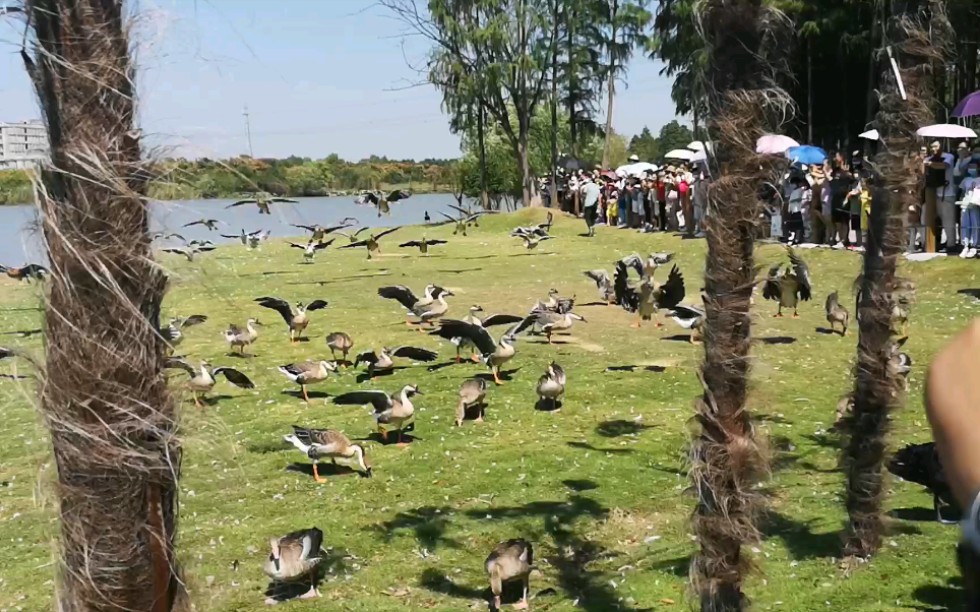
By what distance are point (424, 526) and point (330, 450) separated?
1.56 meters

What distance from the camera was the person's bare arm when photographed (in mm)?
958

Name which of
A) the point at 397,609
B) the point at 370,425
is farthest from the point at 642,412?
the point at 397,609

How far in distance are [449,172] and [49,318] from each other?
6184 cm

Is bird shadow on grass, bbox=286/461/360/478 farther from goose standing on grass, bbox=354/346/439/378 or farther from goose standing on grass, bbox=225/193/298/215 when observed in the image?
goose standing on grass, bbox=225/193/298/215

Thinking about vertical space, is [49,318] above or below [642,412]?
above

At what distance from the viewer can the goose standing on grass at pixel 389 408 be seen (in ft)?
32.1

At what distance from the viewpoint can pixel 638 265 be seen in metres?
17.5

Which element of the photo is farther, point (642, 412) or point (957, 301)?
point (957, 301)

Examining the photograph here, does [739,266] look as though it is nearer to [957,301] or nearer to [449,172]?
[957,301]

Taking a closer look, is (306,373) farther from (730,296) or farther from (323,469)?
(730,296)

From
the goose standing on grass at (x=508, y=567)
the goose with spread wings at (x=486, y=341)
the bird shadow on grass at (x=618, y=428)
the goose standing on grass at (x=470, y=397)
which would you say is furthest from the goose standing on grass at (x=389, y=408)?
the goose standing on grass at (x=508, y=567)

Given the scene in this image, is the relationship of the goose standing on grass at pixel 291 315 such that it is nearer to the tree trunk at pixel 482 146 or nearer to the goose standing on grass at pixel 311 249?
the goose standing on grass at pixel 311 249

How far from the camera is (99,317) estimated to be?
2.79 metres

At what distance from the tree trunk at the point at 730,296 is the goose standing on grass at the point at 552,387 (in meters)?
5.82
